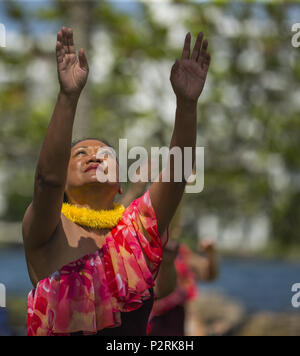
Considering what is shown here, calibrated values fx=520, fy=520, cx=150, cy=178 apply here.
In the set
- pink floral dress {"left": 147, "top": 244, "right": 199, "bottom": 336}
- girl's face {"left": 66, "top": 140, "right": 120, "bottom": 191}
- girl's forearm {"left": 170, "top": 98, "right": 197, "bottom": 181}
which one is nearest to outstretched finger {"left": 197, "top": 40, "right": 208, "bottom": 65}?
girl's forearm {"left": 170, "top": 98, "right": 197, "bottom": 181}

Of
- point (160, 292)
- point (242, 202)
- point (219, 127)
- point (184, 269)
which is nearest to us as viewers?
point (160, 292)

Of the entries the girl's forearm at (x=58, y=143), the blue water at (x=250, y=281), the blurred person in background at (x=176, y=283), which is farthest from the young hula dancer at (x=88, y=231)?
the blue water at (x=250, y=281)

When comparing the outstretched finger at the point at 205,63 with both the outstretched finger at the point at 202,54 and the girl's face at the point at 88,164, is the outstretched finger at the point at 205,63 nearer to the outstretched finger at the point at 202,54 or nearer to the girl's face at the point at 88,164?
the outstretched finger at the point at 202,54

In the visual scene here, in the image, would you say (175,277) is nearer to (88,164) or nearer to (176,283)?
(176,283)

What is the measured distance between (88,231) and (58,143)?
0.54 m

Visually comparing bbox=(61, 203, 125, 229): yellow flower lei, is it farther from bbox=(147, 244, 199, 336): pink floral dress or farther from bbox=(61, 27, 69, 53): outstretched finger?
bbox=(147, 244, 199, 336): pink floral dress

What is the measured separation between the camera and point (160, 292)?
3359 mm

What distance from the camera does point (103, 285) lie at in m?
2.15

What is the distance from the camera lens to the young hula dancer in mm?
1923

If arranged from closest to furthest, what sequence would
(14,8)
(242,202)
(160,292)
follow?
1. (160,292)
2. (14,8)
3. (242,202)

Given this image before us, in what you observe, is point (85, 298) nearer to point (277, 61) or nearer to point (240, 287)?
point (277, 61)

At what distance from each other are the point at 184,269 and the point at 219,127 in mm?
4704

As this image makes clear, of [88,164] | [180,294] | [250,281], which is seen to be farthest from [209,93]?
[250,281]
